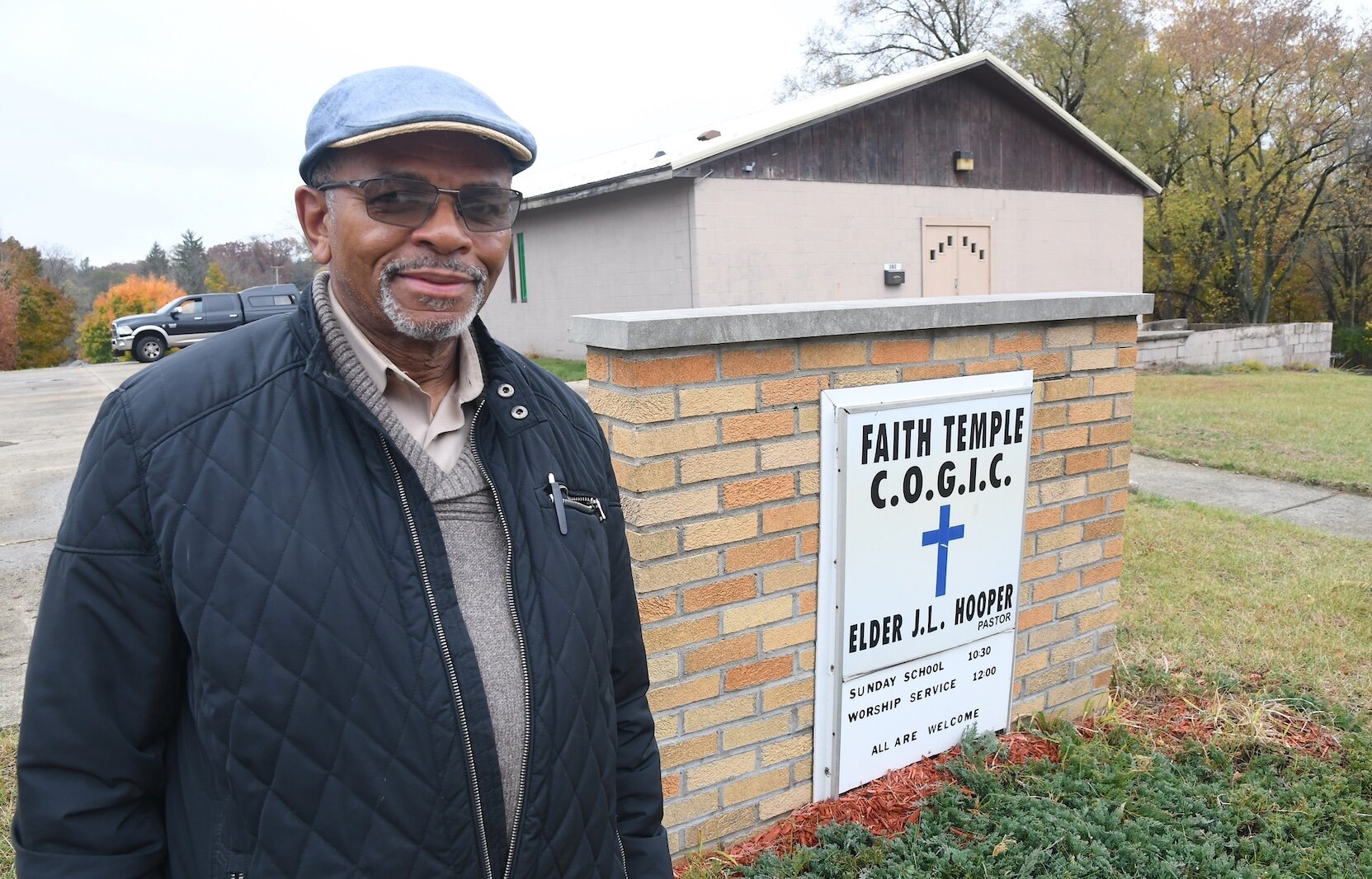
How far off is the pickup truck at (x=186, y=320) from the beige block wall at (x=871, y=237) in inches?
552

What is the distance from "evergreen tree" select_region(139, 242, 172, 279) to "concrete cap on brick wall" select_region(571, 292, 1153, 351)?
8406cm

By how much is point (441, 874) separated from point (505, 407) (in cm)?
71

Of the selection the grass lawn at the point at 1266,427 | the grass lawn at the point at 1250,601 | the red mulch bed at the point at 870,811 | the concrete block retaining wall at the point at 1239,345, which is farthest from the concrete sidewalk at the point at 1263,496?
the concrete block retaining wall at the point at 1239,345

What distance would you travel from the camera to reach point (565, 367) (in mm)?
17156

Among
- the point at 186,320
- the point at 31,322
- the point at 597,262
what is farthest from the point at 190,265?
the point at 597,262

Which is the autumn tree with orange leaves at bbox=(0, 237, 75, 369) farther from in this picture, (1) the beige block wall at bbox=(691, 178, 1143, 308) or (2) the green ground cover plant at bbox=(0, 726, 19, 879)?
(2) the green ground cover plant at bbox=(0, 726, 19, 879)

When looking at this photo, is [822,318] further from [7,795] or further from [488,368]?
[7,795]

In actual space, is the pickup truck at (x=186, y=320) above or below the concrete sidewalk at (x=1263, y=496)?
above

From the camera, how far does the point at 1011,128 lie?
59.5 feet

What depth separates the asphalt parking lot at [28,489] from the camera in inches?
182

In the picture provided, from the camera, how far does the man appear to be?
1292 mm

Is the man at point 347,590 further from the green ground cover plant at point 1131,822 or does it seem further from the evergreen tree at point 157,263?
the evergreen tree at point 157,263

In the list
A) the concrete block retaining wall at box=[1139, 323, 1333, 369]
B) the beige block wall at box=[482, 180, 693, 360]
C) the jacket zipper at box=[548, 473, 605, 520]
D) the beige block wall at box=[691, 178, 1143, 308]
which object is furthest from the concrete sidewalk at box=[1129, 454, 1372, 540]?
the concrete block retaining wall at box=[1139, 323, 1333, 369]

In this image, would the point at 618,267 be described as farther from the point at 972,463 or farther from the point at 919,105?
the point at 972,463
